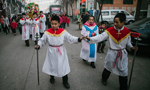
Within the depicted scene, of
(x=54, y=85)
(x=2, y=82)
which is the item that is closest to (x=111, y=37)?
(x=54, y=85)

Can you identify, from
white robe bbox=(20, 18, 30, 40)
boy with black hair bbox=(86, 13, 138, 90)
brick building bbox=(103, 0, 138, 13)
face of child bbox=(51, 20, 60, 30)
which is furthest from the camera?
brick building bbox=(103, 0, 138, 13)

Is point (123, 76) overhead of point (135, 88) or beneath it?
overhead

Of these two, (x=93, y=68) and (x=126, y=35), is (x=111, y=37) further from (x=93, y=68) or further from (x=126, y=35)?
(x=93, y=68)

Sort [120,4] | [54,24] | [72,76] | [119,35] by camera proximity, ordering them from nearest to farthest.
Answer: [119,35], [54,24], [72,76], [120,4]

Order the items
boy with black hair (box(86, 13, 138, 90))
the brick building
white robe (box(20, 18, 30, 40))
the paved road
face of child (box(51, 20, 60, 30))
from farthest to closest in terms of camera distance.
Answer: the brick building → white robe (box(20, 18, 30, 40)) → the paved road → face of child (box(51, 20, 60, 30)) → boy with black hair (box(86, 13, 138, 90))

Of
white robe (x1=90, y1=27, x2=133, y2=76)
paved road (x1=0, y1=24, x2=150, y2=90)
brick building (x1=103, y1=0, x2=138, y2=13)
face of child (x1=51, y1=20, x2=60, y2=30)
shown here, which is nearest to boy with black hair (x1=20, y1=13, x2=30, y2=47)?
paved road (x1=0, y1=24, x2=150, y2=90)

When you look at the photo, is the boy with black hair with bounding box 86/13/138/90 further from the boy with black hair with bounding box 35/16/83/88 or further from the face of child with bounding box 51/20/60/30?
the face of child with bounding box 51/20/60/30

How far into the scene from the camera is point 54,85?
3266 mm

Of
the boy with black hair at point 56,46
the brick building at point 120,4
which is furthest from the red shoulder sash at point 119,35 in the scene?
the brick building at point 120,4

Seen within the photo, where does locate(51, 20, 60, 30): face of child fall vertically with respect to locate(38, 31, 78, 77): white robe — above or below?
above

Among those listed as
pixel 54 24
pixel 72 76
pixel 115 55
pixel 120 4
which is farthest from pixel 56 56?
pixel 120 4

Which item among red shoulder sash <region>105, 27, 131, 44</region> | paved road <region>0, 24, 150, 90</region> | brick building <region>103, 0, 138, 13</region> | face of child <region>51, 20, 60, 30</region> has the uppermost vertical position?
brick building <region>103, 0, 138, 13</region>

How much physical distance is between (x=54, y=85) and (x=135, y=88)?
2.12 m

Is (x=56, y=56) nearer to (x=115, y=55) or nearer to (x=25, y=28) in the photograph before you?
(x=115, y=55)
